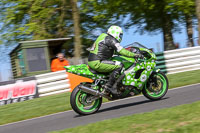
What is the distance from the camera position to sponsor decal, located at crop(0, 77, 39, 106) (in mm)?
12180

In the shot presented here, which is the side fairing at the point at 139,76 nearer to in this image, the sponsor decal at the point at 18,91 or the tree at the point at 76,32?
the sponsor decal at the point at 18,91

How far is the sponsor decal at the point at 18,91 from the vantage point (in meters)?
12.2

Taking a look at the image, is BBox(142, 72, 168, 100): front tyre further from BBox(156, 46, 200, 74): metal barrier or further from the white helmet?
BBox(156, 46, 200, 74): metal barrier

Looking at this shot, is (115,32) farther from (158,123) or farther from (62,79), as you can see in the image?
(62,79)

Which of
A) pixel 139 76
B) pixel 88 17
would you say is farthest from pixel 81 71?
pixel 88 17

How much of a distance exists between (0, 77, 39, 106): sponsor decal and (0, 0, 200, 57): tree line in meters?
6.37

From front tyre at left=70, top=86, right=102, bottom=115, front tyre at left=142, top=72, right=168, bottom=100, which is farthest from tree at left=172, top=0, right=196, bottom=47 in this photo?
front tyre at left=70, top=86, right=102, bottom=115

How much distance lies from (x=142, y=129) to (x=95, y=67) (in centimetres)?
268

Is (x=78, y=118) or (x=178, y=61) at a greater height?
(x=178, y=61)

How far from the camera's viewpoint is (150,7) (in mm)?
21672

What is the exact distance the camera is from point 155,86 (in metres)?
7.82

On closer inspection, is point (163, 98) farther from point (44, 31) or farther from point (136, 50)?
point (44, 31)

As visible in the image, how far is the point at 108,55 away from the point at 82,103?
122 centimetres

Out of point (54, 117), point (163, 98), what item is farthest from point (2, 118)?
point (163, 98)
